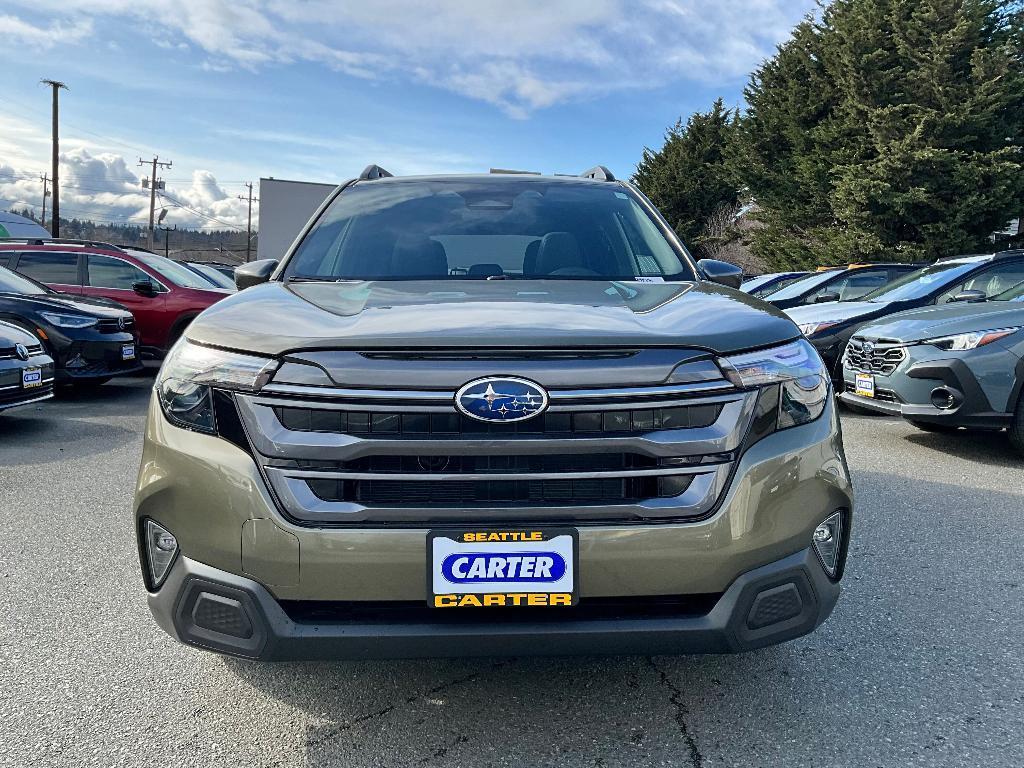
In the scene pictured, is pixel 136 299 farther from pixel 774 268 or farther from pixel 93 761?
pixel 774 268

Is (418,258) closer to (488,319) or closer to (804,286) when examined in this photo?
(488,319)

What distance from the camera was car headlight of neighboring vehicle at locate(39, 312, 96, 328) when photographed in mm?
8242

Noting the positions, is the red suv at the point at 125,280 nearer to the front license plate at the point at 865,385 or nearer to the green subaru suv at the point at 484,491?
the front license plate at the point at 865,385

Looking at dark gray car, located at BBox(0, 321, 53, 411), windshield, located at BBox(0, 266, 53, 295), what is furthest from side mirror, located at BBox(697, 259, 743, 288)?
windshield, located at BBox(0, 266, 53, 295)

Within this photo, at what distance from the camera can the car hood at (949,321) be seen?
19.1 feet

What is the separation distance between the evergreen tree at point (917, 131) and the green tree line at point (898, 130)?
0.04 m

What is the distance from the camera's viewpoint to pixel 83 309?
8.48m

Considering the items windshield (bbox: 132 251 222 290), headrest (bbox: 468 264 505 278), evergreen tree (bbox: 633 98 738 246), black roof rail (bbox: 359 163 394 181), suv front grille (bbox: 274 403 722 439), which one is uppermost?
evergreen tree (bbox: 633 98 738 246)

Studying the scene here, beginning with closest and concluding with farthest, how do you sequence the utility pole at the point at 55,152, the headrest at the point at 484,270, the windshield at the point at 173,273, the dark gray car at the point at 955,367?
the headrest at the point at 484,270 < the dark gray car at the point at 955,367 < the windshield at the point at 173,273 < the utility pole at the point at 55,152

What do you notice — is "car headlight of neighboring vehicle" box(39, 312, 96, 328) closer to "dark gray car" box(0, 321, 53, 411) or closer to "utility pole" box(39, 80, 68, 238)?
"dark gray car" box(0, 321, 53, 411)

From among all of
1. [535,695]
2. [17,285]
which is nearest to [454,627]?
[535,695]

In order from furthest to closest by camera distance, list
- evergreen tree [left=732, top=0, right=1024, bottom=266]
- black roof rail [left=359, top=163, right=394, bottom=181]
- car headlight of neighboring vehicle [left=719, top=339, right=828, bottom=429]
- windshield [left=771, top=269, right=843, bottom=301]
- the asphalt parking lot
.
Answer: evergreen tree [left=732, top=0, right=1024, bottom=266], windshield [left=771, top=269, right=843, bottom=301], black roof rail [left=359, top=163, right=394, bottom=181], the asphalt parking lot, car headlight of neighboring vehicle [left=719, top=339, right=828, bottom=429]

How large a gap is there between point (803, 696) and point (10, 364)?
6277 mm

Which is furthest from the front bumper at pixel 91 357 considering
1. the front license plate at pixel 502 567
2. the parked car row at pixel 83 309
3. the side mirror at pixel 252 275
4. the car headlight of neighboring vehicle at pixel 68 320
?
the front license plate at pixel 502 567
